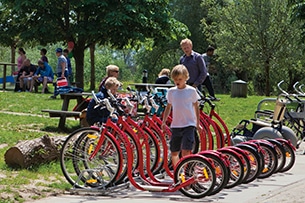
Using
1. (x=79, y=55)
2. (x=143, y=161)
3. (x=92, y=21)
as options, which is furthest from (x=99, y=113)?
(x=79, y=55)

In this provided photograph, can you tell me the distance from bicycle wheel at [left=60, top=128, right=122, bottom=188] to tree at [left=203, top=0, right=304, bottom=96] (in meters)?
32.6

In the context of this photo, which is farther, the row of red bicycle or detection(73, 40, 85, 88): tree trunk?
detection(73, 40, 85, 88): tree trunk

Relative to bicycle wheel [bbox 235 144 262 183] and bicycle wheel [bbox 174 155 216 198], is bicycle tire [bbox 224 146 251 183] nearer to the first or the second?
bicycle wheel [bbox 235 144 262 183]

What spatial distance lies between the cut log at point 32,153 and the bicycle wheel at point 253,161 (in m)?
2.56

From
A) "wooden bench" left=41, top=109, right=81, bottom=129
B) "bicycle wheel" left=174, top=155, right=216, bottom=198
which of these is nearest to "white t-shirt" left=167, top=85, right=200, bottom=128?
"bicycle wheel" left=174, top=155, right=216, bottom=198

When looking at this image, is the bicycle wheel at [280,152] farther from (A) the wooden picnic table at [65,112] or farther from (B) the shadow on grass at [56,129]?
(B) the shadow on grass at [56,129]

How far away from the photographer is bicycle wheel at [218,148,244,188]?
9383mm

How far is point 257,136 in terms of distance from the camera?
12.5 meters

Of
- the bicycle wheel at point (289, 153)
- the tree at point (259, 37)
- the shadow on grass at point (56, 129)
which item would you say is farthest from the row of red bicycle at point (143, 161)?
the tree at point (259, 37)

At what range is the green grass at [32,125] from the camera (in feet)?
30.0

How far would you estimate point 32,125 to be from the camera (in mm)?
14719

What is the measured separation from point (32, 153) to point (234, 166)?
2.64 metres

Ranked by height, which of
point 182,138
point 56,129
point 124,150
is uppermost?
point 182,138

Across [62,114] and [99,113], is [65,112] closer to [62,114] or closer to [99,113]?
[62,114]
